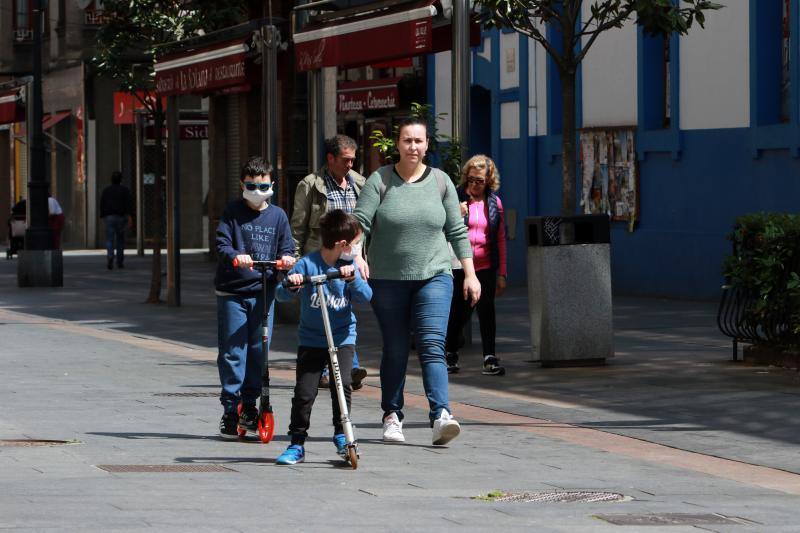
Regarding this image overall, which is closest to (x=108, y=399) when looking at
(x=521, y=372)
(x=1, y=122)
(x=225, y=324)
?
(x=225, y=324)

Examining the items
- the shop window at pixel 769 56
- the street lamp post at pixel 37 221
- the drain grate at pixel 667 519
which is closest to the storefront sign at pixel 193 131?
the street lamp post at pixel 37 221

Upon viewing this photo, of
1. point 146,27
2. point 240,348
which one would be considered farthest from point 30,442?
point 146,27

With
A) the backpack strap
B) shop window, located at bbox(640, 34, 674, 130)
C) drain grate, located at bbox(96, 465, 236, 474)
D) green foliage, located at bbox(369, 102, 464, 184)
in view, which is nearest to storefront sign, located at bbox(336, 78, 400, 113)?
shop window, located at bbox(640, 34, 674, 130)

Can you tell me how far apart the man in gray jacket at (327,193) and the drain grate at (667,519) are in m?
4.99

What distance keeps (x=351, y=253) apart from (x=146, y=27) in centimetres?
1558

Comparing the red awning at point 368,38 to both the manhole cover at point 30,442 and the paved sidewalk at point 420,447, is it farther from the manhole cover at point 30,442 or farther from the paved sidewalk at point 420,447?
the manhole cover at point 30,442

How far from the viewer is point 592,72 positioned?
24594mm

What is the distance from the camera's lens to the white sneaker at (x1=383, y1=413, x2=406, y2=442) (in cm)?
982

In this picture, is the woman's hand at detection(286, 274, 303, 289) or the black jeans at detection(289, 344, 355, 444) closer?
the woman's hand at detection(286, 274, 303, 289)

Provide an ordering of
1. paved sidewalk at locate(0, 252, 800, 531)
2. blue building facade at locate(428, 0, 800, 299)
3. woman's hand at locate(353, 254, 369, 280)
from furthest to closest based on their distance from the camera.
Result: blue building facade at locate(428, 0, 800, 299) → woman's hand at locate(353, 254, 369, 280) → paved sidewalk at locate(0, 252, 800, 531)

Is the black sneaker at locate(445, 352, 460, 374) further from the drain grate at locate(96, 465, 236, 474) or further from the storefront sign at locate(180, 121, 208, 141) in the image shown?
the storefront sign at locate(180, 121, 208, 141)

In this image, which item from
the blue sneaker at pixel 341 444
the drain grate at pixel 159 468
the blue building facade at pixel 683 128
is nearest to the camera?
the drain grate at pixel 159 468

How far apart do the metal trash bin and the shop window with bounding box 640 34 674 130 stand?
9482 millimetres

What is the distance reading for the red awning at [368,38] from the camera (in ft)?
51.2
